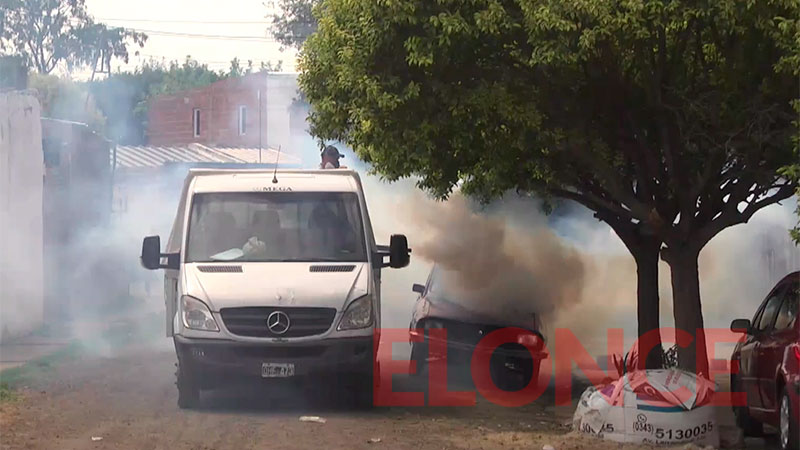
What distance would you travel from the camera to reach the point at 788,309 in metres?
10.9

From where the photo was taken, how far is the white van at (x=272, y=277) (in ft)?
38.7

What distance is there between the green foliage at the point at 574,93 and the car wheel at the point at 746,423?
215 centimetres

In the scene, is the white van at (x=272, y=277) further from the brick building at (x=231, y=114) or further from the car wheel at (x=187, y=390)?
the brick building at (x=231, y=114)

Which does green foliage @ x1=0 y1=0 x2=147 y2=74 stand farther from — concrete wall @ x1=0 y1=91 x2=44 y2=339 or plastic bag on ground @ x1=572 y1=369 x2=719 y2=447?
plastic bag on ground @ x1=572 y1=369 x2=719 y2=447

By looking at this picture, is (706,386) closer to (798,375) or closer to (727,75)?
(798,375)

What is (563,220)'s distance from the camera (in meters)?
23.6

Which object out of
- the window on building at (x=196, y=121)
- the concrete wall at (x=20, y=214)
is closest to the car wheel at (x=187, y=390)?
the concrete wall at (x=20, y=214)

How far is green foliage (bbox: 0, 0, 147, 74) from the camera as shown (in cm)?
4153

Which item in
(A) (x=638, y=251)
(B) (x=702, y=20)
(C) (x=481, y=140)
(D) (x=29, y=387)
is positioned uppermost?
(B) (x=702, y=20)

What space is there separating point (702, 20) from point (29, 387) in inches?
337

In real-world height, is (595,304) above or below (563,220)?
below

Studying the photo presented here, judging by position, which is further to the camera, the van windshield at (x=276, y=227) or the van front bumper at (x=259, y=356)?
the van windshield at (x=276, y=227)

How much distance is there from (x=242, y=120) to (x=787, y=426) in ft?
131

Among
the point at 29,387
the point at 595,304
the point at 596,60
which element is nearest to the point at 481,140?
the point at 596,60
